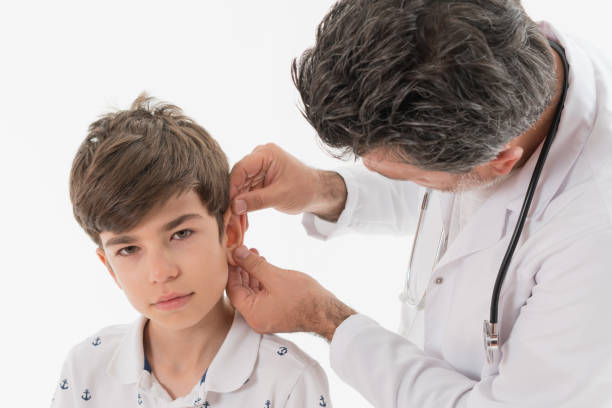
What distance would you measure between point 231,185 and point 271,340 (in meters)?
0.37

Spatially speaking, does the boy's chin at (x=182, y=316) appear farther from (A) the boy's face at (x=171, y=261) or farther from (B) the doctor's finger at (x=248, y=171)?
(B) the doctor's finger at (x=248, y=171)

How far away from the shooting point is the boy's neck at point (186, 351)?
5.32 ft

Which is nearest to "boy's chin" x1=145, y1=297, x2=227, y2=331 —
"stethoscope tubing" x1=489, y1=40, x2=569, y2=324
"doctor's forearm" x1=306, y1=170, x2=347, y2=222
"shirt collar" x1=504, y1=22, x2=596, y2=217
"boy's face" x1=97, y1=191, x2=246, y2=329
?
"boy's face" x1=97, y1=191, x2=246, y2=329

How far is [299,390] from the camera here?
153cm

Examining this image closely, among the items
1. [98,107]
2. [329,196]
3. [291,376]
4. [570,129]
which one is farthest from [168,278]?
[98,107]

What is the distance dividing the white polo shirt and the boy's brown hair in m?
0.27

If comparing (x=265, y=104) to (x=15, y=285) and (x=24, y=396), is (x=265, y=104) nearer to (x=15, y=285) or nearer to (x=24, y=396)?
(x=15, y=285)

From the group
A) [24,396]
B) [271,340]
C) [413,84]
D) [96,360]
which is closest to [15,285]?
[24,396]

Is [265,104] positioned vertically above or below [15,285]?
above

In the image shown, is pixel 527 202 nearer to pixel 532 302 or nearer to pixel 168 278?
pixel 532 302

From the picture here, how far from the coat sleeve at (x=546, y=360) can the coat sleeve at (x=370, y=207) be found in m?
0.60

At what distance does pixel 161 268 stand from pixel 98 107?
112 cm

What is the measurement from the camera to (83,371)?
5.38ft

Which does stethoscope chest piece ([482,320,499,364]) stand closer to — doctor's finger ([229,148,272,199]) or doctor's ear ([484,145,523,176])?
doctor's ear ([484,145,523,176])
